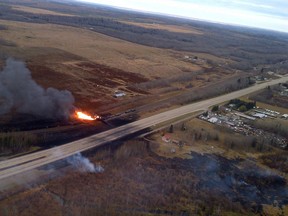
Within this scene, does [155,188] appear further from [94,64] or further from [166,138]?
Result: [94,64]

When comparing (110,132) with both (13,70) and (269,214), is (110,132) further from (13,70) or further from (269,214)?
(269,214)

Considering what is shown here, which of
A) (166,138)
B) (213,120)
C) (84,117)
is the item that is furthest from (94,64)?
(166,138)

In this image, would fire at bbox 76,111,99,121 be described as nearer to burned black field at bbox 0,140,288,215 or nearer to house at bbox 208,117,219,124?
burned black field at bbox 0,140,288,215

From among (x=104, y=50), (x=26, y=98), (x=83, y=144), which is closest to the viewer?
(x=83, y=144)

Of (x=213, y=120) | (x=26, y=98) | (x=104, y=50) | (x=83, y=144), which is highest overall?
(x=104, y=50)

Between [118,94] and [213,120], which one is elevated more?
[118,94]

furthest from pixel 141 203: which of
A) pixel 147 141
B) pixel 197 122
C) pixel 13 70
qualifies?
pixel 13 70
